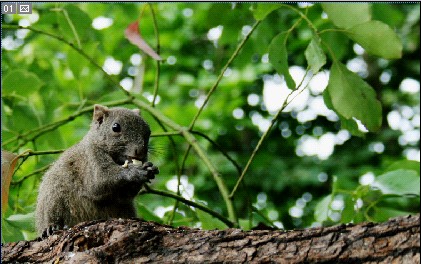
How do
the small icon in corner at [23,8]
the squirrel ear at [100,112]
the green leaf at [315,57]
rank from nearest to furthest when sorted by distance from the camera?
the green leaf at [315,57]
the small icon in corner at [23,8]
the squirrel ear at [100,112]

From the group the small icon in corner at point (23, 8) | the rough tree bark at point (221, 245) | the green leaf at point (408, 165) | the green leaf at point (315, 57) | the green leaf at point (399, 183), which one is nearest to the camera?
the rough tree bark at point (221, 245)

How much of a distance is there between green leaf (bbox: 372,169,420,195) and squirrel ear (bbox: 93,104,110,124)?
4.37ft

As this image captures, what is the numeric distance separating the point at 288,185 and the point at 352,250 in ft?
21.9

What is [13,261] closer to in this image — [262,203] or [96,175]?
[96,175]

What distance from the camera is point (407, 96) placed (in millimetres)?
9555

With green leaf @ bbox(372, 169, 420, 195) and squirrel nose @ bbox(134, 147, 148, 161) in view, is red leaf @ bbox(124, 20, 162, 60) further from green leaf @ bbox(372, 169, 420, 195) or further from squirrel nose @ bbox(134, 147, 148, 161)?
green leaf @ bbox(372, 169, 420, 195)

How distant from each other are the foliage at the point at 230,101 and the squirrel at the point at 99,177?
13cm

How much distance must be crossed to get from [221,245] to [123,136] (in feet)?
3.90

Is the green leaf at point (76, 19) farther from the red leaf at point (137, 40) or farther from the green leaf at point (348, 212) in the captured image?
the green leaf at point (348, 212)

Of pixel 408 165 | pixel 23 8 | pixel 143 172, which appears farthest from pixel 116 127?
pixel 408 165

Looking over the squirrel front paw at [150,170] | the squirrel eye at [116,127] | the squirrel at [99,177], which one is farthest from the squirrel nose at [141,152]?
the squirrel front paw at [150,170]

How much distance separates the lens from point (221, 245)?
6.37 feet

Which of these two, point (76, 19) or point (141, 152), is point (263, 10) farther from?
point (76, 19)

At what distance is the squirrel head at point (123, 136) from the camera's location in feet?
9.70
